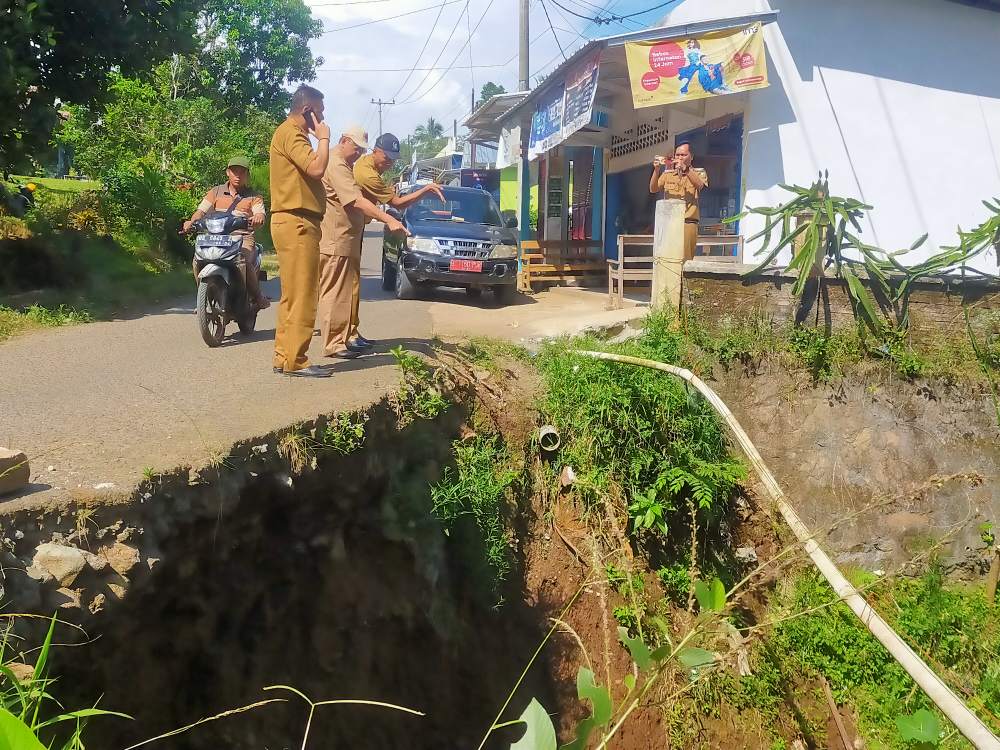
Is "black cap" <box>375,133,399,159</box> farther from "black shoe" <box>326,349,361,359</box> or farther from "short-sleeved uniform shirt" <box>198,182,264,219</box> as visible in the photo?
"black shoe" <box>326,349,361,359</box>

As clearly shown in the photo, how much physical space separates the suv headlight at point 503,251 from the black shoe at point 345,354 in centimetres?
464

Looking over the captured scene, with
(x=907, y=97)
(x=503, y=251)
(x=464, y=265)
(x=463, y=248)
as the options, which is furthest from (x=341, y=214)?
(x=907, y=97)

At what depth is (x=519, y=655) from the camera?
17.7 feet

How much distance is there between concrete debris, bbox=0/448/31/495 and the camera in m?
2.99

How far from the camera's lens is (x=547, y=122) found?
11.9 meters

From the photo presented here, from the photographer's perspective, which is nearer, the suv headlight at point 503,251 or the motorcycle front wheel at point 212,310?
the motorcycle front wheel at point 212,310

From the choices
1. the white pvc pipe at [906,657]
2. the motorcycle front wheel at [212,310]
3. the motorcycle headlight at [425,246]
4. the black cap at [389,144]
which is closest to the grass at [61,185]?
the motorcycle headlight at [425,246]

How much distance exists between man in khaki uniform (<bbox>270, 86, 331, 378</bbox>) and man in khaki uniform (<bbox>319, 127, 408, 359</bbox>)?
2.09ft

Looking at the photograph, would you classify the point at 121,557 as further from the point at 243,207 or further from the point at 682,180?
the point at 682,180

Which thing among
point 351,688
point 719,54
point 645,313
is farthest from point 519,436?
point 719,54

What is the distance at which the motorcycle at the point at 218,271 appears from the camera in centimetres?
630

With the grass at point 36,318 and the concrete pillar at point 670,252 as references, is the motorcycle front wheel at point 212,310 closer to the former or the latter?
the grass at point 36,318

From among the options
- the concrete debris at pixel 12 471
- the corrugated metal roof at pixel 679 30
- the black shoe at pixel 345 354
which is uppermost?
the corrugated metal roof at pixel 679 30

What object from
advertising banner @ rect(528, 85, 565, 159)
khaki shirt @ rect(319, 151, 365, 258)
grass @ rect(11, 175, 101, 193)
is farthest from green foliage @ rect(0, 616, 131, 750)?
grass @ rect(11, 175, 101, 193)
